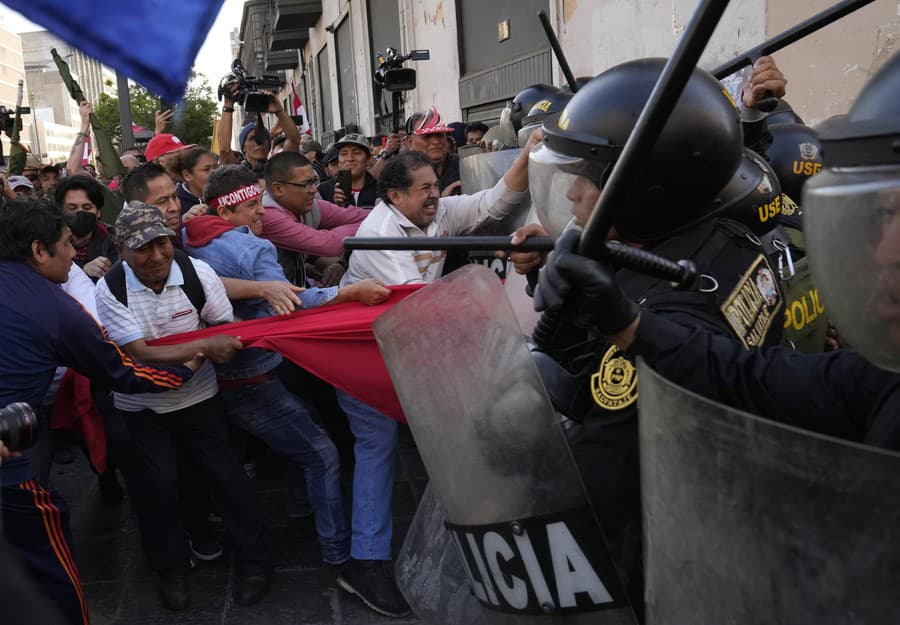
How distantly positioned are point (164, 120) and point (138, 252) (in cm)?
275

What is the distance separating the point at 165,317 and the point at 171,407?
1.16 feet

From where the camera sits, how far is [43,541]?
264 cm

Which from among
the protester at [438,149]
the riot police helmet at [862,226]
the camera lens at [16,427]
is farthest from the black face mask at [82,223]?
the riot police helmet at [862,226]

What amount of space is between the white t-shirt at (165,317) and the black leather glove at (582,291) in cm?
227

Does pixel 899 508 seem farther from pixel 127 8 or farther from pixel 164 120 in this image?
pixel 164 120

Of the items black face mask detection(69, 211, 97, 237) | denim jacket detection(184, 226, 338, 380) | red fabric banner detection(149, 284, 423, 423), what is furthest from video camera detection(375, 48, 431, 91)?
red fabric banner detection(149, 284, 423, 423)

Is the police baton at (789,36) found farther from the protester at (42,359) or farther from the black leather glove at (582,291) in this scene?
the protester at (42,359)

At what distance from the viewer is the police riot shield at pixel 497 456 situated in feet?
4.78

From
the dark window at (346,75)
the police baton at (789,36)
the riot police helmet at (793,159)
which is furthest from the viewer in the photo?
the dark window at (346,75)

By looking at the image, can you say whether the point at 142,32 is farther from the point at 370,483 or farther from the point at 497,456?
the point at 370,483

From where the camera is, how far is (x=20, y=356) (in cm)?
277

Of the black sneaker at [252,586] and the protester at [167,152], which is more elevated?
the protester at [167,152]

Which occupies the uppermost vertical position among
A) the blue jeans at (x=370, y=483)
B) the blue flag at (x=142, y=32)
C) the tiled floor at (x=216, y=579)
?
the blue flag at (x=142, y=32)

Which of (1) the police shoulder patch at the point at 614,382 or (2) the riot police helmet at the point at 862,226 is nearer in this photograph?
(2) the riot police helmet at the point at 862,226
